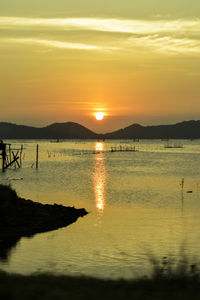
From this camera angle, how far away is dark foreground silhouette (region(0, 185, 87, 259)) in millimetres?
24578

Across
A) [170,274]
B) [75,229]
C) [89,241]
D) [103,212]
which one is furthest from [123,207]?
[170,274]

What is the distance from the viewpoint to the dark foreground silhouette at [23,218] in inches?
968

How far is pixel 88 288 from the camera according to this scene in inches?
446

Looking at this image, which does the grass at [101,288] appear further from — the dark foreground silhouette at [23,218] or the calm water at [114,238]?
the dark foreground silhouette at [23,218]

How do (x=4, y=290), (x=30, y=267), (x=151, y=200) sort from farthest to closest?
(x=151, y=200) < (x=30, y=267) < (x=4, y=290)

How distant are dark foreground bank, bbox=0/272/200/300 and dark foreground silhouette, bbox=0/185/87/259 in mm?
10724

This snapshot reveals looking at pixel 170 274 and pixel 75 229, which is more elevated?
pixel 170 274

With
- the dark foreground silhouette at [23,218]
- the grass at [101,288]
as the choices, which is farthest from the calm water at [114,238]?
the grass at [101,288]

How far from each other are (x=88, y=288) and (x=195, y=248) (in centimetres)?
1187

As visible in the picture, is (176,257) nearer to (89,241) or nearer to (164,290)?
(89,241)

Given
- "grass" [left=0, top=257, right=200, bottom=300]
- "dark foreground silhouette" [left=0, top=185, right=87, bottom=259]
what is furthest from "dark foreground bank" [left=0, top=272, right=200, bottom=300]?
"dark foreground silhouette" [left=0, top=185, right=87, bottom=259]

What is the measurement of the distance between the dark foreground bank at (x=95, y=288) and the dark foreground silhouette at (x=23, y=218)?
10724 millimetres

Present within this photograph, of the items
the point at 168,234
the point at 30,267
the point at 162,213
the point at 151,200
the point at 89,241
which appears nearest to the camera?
the point at 30,267

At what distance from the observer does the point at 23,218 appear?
27.1m
